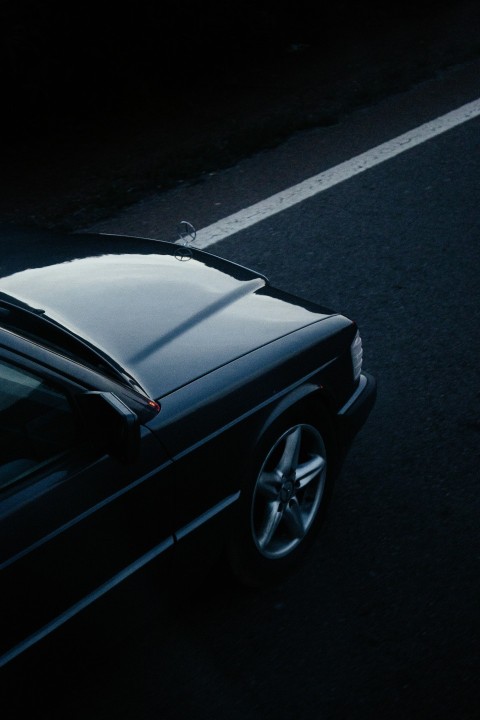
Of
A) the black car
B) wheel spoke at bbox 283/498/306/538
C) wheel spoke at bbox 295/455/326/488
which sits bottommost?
wheel spoke at bbox 283/498/306/538

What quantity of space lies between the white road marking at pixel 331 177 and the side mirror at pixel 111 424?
3.57m

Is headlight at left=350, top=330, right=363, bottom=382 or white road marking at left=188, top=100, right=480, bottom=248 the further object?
white road marking at left=188, top=100, right=480, bottom=248

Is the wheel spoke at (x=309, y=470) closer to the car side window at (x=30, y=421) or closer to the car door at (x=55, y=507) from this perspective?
the car door at (x=55, y=507)

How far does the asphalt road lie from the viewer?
2.96 meters

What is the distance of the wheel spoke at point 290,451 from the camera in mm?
3381

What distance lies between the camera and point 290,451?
11.2ft

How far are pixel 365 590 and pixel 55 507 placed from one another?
1.48 meters

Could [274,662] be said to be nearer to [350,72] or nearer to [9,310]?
[9,310]

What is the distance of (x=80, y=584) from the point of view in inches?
103

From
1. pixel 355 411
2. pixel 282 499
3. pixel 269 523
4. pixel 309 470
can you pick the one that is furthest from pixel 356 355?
pixel 269 523

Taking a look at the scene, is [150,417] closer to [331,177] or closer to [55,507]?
[55,507]

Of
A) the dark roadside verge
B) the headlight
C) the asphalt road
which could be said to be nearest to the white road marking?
the asphalt road

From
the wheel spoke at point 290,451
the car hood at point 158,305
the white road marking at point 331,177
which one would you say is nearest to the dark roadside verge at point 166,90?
the white road marking at point 331,177

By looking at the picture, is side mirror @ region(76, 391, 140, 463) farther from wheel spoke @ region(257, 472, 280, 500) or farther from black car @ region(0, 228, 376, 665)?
wheel spoke @ region(257, 472, 280, 500)
